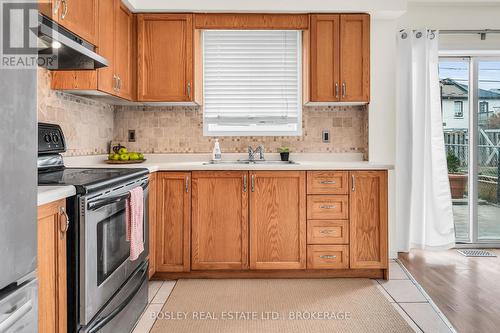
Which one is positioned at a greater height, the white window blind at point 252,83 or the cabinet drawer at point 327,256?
the white window blind at point 252,83

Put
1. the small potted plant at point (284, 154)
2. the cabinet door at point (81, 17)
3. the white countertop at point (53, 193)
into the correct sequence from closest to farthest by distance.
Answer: the white countertop at point (53, 193), the cabinet door at point (81, 17), the small potted plant at point (284, 154)

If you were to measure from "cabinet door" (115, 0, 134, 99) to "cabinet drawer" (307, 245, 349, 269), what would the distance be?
1926 millimetres

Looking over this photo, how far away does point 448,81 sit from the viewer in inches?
151

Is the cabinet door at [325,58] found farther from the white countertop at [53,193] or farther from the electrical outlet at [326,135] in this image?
the white countertop at [53,193]

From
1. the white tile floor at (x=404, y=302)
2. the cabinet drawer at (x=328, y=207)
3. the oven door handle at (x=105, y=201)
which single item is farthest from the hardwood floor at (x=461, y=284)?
the oven door handle at (x=105, y=201)

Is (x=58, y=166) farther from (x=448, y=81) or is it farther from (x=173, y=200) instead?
(x=448, y=81)

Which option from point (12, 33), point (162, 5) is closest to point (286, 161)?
point (162, 5)

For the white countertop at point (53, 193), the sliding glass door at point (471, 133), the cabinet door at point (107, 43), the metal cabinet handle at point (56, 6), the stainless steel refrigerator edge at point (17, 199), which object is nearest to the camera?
the stainless steel refrigerator edge at point (17, 199)

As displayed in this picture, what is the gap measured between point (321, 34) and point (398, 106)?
3.36 feet

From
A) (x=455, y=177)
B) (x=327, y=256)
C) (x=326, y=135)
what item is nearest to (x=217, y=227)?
(x=327, y=256)

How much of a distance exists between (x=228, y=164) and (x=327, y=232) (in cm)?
93

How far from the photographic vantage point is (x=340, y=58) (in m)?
3.21

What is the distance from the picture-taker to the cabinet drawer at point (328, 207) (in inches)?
115

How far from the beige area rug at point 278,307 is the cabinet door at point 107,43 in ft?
5.13
